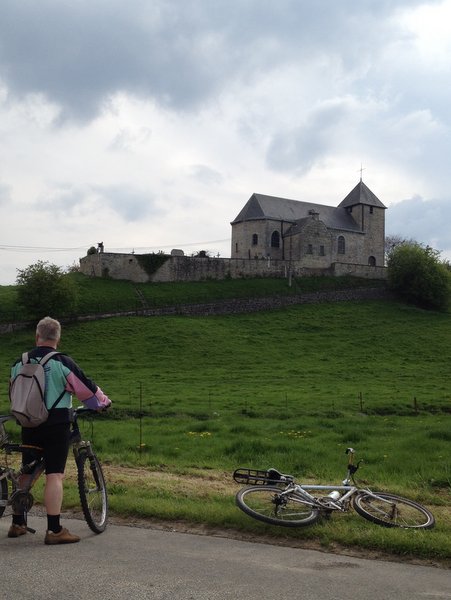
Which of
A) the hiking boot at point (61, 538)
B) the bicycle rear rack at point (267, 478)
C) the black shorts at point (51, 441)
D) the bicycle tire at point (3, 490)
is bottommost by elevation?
the hiking boot at point (61, 538)

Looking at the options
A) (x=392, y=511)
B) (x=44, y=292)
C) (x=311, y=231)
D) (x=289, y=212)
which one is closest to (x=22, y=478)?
(x=392, y=511)

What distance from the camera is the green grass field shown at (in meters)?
7.43

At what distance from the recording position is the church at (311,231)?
225 feet

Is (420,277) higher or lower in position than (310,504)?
higher

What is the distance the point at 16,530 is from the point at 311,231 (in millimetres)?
64852

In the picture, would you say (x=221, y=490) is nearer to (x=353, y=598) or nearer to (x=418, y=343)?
(x=353, y=598)

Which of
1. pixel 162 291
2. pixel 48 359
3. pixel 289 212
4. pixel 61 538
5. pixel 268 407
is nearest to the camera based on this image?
pixel 61 538

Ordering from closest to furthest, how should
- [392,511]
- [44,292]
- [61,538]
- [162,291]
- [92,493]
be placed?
[61,538] → [92,493] → [392,511] → [44,292] → [162,291]

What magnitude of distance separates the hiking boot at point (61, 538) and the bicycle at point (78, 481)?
258mm

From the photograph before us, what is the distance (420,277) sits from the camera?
61.4 metres

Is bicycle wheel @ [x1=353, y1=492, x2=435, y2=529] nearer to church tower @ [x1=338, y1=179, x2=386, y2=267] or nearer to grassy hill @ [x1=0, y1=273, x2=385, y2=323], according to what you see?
grassy hill @ [x1=0, y1=273, x2=385, y2=323]

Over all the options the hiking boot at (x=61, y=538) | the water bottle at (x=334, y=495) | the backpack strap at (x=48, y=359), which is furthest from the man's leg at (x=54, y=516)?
the water bottle at (x=334, y=495)

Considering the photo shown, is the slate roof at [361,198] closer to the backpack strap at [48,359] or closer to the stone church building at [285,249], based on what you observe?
the stone church building at [285,249]

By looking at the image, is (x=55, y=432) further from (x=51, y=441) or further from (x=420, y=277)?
(x=420, y=277)
